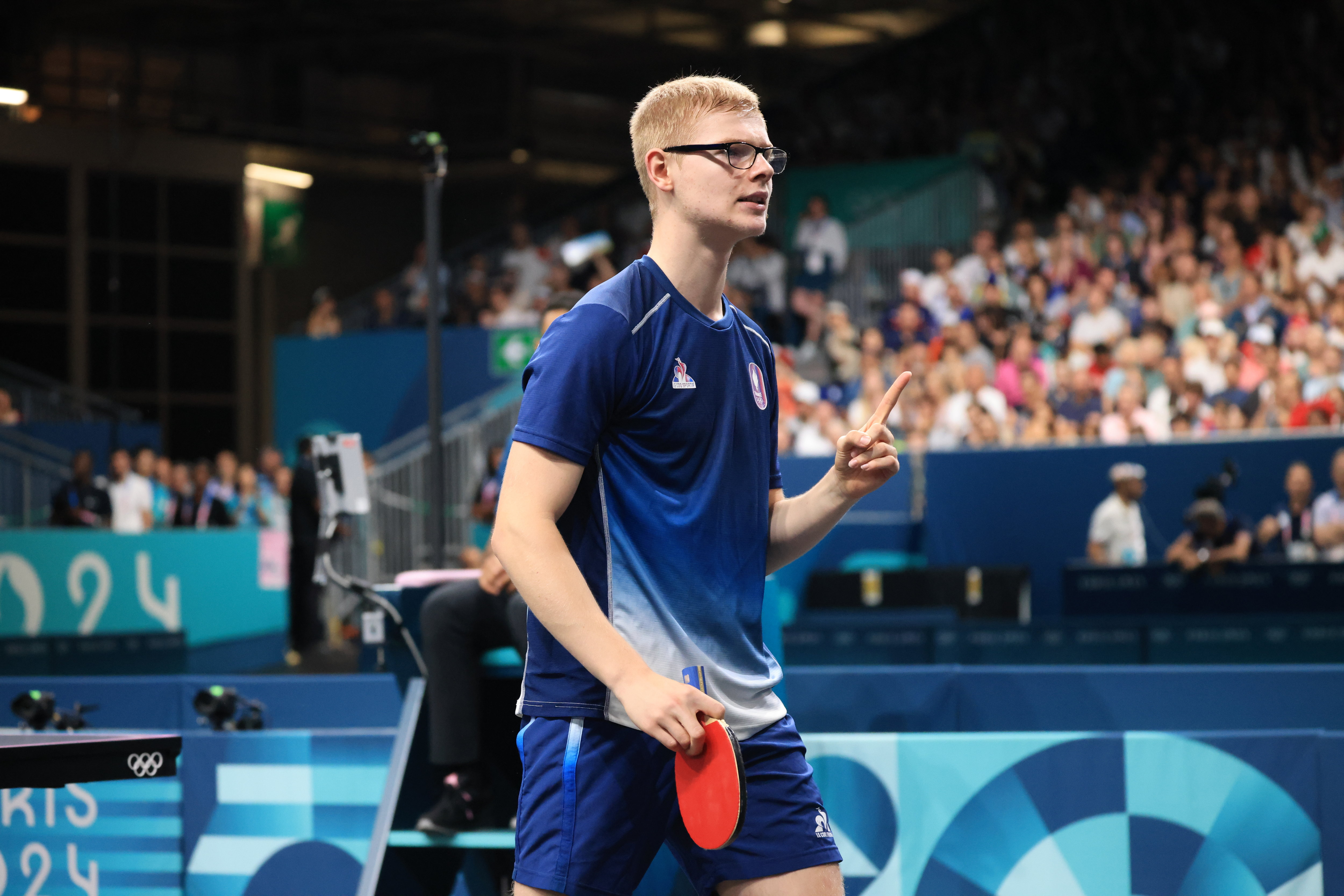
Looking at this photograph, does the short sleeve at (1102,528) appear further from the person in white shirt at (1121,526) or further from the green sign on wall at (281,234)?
the green sign on wall at (281,234)

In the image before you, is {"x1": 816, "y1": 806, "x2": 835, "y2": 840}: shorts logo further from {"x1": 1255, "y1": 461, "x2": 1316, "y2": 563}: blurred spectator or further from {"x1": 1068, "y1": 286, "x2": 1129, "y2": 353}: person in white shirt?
{"x1": 1068, "y1": 286, "x2": 1129, "y2": 353}: person in white shirt

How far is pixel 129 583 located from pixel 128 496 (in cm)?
239

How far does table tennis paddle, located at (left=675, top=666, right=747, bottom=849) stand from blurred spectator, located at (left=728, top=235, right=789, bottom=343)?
584 inches

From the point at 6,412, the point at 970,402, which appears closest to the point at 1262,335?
the point at 970,402

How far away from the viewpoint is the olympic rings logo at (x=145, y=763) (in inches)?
122

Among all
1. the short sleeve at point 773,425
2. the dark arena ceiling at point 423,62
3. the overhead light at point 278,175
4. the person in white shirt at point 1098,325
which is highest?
the dark arena ceiling at point 423,62

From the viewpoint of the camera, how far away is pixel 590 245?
27.7ft

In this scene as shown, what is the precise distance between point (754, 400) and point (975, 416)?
10.2 meters

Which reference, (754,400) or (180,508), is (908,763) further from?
(180,508)

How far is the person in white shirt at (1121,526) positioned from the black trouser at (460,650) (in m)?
7.56

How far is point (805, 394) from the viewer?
14680mm

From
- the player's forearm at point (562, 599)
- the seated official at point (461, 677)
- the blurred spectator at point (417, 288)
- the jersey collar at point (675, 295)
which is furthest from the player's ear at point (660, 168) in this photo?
the blurred spectator at point (417, 288)

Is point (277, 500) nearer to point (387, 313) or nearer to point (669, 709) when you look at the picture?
point (387, 313)

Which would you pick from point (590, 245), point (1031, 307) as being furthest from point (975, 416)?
point (590, 245)
